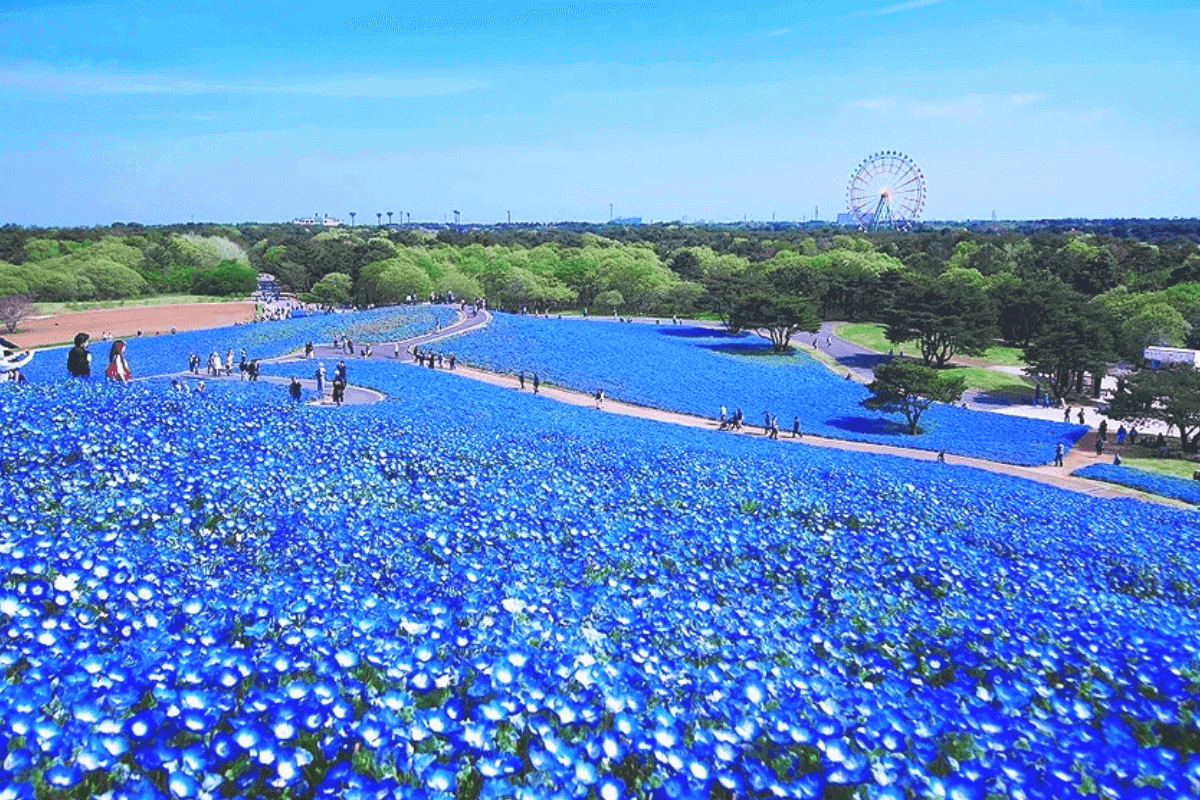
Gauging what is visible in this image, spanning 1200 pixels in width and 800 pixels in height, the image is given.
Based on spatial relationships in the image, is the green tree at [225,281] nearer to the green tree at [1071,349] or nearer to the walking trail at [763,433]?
the walking trail at [763,433]

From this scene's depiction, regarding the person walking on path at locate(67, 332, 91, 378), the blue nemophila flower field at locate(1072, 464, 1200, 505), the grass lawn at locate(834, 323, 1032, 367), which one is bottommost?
the blue nemophila flower field at locate(1072, 464, 1200, 505)

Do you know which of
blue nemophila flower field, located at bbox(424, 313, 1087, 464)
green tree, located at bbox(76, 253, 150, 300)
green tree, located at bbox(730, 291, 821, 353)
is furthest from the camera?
green tree, located at bbox(76, 253, 150, 300)

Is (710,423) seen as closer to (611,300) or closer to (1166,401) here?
(1166,401)

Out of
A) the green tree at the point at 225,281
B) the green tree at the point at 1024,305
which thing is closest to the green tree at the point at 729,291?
the green tree at the point at 1024,305

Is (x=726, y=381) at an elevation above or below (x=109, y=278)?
below

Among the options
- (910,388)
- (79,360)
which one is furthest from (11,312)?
(910,388)

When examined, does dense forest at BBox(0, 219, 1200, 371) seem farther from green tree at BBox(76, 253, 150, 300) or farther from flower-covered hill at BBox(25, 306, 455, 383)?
flower-covered hill at BBox(25, 306, 455, 383)

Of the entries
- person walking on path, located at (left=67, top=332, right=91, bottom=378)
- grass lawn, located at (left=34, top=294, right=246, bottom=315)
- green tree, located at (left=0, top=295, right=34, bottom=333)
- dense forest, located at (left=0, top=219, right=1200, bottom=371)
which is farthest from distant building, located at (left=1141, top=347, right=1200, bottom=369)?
grass lawn, located at (left=34, top=294, right=246, bottom=315)
